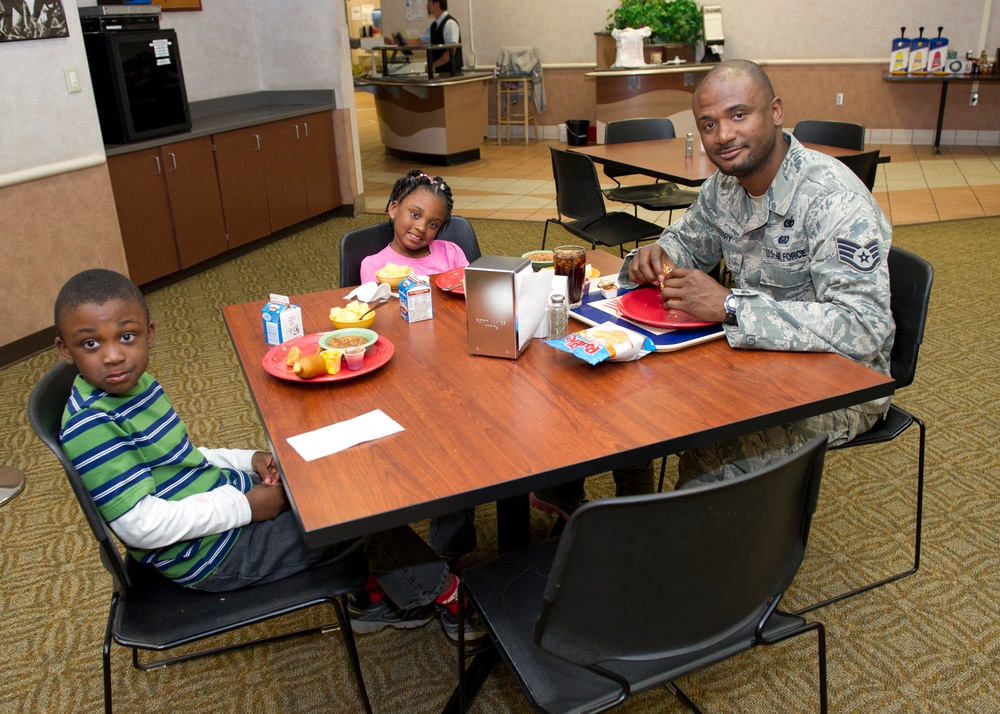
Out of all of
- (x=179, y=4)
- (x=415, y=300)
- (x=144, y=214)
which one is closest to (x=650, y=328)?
(x=415, y=300)

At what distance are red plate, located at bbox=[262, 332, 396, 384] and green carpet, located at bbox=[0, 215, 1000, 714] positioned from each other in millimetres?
783

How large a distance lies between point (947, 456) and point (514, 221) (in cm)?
402

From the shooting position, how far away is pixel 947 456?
9.37 feet

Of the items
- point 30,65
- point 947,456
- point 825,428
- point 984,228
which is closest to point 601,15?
point 984,228

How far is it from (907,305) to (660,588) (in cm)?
133

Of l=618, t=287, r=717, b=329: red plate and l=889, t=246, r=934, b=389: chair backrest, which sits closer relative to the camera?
l=618, t=287, r=717, b=329: red plate

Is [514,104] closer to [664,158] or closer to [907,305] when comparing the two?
[664,158]

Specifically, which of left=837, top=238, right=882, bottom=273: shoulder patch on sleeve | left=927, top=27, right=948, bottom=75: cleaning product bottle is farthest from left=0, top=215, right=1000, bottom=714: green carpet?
left=927, top=27, right=948, bottom=75: cleaning product bottle

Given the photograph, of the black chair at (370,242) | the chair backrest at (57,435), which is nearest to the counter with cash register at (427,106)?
the black chair at (370,242)

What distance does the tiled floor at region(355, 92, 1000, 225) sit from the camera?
21.0 feet

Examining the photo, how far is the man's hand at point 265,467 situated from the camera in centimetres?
186

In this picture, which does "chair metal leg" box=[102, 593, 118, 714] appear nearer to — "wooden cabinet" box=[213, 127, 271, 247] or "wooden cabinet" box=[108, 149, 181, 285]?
"wooden cabinet" box=[108, 149, 181, 285]

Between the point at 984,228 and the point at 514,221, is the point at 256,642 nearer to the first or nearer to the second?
the point at 514,221

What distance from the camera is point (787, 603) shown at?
7.21 feet
